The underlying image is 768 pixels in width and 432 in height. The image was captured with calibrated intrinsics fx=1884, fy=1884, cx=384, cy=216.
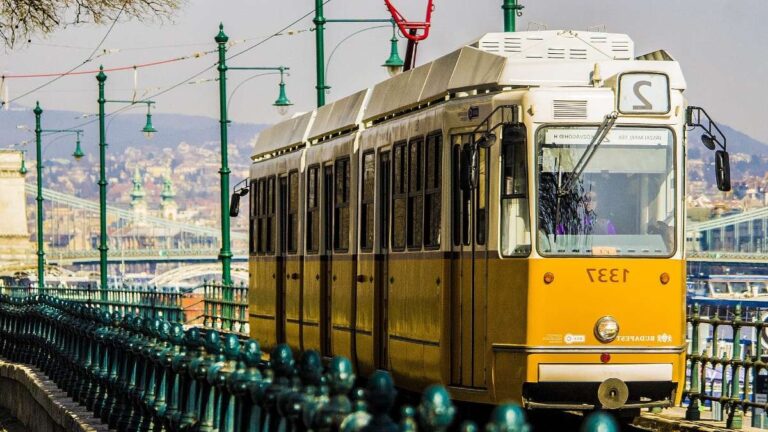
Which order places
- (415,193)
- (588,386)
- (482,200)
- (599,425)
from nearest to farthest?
(599,425) → (588,386) → (482,200) → (415,193)

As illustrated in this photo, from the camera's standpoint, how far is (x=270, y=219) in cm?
2402

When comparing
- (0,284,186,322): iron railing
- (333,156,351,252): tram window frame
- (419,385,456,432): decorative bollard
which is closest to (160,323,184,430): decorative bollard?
(419,385,456,432): decorative bollard

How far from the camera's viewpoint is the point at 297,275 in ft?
72.1

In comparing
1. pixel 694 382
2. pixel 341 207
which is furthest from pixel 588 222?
pixel 341 207

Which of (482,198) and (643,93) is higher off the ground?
(643,93)

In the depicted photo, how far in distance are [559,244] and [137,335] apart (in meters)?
3.63

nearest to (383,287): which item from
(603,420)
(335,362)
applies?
(335,362)

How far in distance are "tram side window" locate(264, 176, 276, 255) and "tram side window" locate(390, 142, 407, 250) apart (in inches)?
A: 274

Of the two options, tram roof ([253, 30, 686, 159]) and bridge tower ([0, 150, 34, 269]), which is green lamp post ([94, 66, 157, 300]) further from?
bridge tower ([0, 150, 34, 269])

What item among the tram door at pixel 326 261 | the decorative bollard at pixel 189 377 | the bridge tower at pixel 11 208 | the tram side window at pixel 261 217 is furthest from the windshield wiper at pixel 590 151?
the bridge tower at pixel 11 208

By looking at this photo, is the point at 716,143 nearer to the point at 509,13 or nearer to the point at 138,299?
the point at 509,13

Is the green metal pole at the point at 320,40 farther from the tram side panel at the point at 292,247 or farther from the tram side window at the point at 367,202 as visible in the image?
the tram side window at the point at 367,202

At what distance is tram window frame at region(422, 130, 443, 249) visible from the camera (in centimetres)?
1552

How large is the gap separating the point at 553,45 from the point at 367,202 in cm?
320
